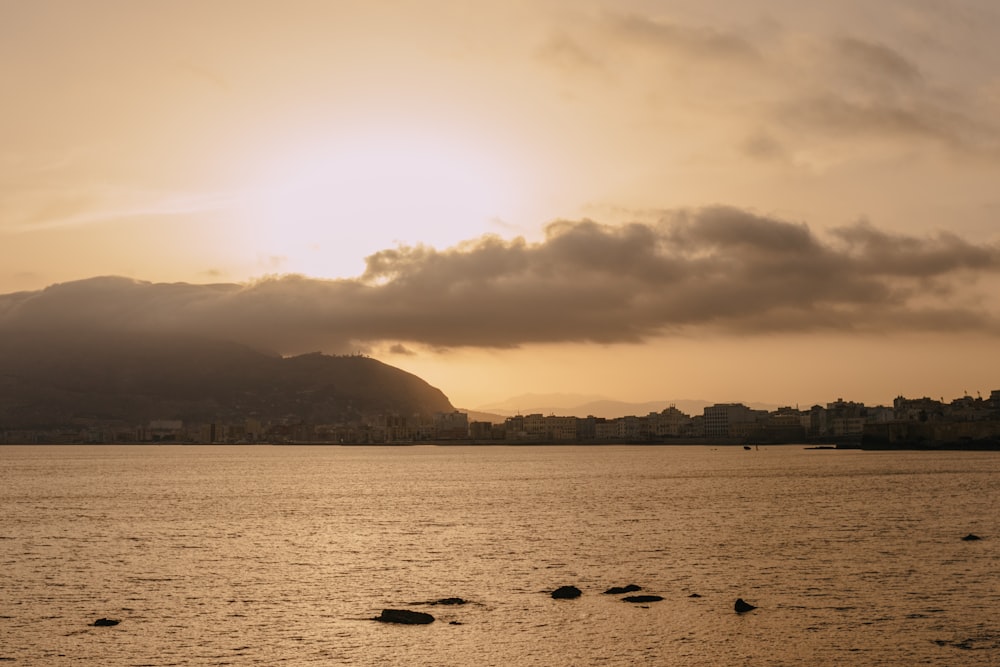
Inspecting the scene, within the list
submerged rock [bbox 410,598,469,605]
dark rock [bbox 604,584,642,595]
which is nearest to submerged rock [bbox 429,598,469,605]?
submerged rock [bbox 410,598,469,605]

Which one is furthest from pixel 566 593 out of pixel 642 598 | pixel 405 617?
pixel 405 617

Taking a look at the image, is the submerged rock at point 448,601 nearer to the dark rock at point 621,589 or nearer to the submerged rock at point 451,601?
the submerged rock at point 451,601

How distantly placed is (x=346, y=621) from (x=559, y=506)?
77046 mm

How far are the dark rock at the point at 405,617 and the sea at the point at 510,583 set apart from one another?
0.76 meters

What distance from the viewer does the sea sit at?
146ft

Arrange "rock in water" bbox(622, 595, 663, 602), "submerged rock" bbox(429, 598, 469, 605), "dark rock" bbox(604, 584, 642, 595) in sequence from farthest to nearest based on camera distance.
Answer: "dark rock" bbox(604, 584, 642, 595) → "submerged rock" bbox(429, 598, 469, 605) → "rock in water" bbox(622, 595, 663, 602)

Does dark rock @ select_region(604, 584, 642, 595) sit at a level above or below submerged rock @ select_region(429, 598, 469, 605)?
above

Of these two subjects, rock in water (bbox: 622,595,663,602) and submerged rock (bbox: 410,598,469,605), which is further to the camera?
→ submerged rock (bbox: 410,598,469,605)

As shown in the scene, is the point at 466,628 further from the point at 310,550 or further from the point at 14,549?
the point at 14,549

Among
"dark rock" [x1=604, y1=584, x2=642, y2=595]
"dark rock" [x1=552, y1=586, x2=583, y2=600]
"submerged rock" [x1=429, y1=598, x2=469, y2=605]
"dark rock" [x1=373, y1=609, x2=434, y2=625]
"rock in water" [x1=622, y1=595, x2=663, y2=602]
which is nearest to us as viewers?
"dark rock" [x1=373, y1=609, x2=434, y2=625]

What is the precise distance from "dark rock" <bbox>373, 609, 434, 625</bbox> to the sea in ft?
2.48

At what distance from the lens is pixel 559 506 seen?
126 meters

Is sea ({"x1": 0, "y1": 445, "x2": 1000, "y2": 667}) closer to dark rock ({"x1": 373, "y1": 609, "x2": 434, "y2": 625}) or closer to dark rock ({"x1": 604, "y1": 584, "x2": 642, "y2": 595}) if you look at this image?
dark rock ({"x1": 373, "y1": 609, "x2": 434, "y2": 625})

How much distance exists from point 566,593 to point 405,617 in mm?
10872
